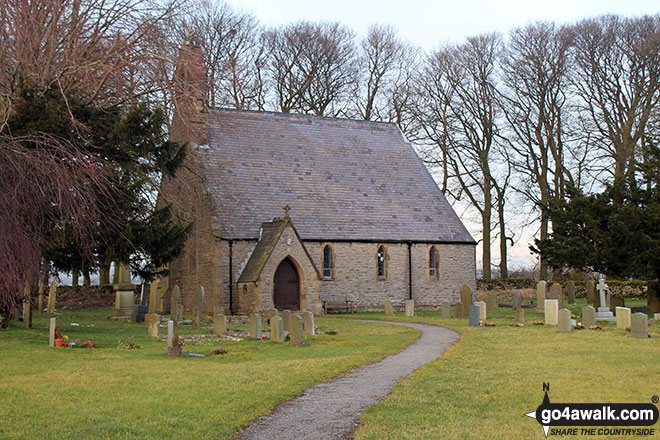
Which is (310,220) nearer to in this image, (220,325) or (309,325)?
(309,325)

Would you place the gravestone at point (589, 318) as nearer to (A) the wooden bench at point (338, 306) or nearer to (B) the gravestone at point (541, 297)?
Result: (B) the gravestone at point (541, 297)

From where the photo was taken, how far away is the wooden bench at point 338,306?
32.5 metres

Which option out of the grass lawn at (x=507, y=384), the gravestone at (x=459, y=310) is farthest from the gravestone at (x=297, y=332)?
the gravestone at (x=459, y=310)

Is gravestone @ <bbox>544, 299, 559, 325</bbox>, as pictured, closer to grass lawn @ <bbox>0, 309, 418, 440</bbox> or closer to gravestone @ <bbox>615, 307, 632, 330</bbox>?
gravestone @ <bbox>615, 307, 632, 330</bbox>

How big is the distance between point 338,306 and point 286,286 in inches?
111

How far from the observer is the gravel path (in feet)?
28.5

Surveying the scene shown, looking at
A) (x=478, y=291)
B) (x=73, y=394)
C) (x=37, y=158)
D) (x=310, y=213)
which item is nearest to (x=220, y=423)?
(x=73, y=394)

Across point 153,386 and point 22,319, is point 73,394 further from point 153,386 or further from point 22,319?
point 22,319

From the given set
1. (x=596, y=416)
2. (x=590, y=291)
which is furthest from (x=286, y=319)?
(x=590, y=291)

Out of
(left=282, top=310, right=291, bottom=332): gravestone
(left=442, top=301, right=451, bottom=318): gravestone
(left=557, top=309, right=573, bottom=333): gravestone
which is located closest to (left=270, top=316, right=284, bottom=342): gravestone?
(left=282, top=310, right=291, bottom=332): gravestone

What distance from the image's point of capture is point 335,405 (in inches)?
399

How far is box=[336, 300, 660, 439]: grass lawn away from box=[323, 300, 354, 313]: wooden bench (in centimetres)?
1440

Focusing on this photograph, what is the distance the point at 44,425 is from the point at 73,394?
1.89 m

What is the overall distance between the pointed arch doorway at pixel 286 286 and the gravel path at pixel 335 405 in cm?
1615
